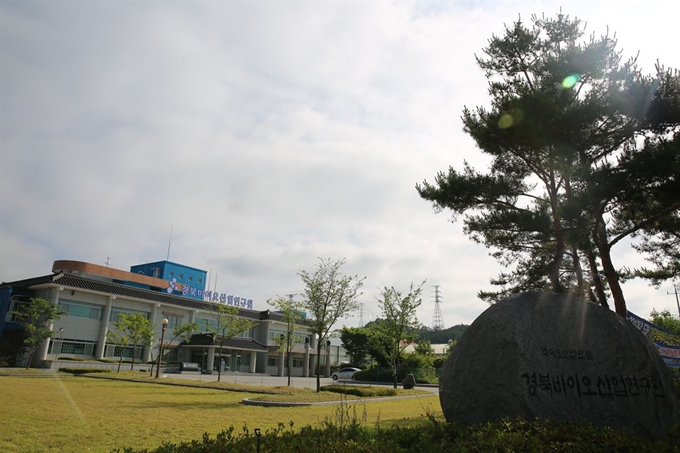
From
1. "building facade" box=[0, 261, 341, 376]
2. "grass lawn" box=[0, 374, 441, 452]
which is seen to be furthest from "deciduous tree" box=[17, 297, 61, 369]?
"grass lawn" box=[0, 374, 441, 452]

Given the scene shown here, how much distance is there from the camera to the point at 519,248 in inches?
674

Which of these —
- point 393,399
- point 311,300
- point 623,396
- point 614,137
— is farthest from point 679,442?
point 311,300

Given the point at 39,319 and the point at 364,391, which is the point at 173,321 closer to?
the point at 39,319

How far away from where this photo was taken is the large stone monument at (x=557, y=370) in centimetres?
852

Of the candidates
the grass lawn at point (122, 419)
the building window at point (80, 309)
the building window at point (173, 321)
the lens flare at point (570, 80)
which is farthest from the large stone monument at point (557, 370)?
the building window at point (173, 321)

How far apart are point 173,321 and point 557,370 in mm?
50197

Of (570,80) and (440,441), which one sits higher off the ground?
(570,80)

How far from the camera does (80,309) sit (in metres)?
44.4

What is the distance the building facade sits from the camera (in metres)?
42.3

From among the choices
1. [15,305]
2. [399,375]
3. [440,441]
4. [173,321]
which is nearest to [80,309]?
[15,305]

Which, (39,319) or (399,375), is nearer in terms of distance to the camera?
(39,319)

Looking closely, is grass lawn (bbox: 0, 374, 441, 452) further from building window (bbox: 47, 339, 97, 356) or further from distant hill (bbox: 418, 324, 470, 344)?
distant hill (bbox: 418, 324, 470, 344)

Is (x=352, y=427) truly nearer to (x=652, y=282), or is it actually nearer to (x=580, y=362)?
(x=580, y=362)

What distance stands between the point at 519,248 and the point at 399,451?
42.3 ft
